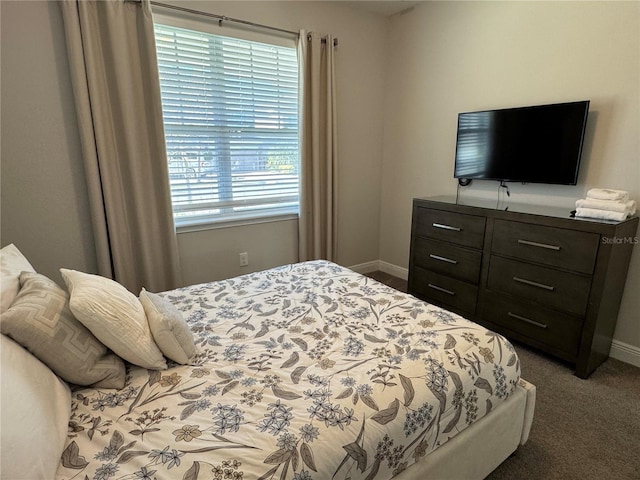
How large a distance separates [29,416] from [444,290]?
265 cm

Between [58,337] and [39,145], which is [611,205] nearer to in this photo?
[58,337]

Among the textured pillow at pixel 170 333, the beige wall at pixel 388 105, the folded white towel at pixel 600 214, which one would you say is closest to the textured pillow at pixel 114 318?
the textured pillow at pixel 170 333

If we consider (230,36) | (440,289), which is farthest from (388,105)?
(440,289)

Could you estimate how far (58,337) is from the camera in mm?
1068

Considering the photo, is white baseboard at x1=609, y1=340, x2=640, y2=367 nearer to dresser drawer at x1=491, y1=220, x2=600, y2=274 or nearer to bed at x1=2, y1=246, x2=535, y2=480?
dresser drawer at x1=491, y1=220, x2=600, y2=274

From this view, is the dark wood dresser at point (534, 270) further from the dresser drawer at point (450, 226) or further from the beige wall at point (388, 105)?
the beige wall at point (388, 105)

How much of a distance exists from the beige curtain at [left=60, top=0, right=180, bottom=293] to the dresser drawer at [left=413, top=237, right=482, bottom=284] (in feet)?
6.60

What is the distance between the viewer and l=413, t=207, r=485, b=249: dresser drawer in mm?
2547

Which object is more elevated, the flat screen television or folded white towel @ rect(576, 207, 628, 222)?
the flat screen television

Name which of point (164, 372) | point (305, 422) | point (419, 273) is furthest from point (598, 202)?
point (164, 372)

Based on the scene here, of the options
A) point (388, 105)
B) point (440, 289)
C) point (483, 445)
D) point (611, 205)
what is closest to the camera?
point (483, 445)

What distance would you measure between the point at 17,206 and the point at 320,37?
8.60 feet

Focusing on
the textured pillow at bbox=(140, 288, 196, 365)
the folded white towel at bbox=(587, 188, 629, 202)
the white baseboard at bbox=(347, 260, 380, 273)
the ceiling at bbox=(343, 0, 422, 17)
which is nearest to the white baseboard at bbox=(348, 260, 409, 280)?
the white baseboard at bbox=(347, 260, 380, 273)

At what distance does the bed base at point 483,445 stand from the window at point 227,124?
2.36 m
